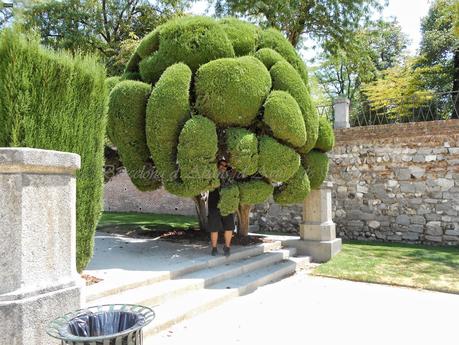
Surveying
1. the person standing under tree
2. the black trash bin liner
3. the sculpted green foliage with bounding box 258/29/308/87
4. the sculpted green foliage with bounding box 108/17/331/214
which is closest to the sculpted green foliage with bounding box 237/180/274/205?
the sculpted green foliage with bounding box 108/17/331/214

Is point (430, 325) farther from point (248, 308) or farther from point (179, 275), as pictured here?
point (179, 275)

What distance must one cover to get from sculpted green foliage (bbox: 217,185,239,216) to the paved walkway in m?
1.32

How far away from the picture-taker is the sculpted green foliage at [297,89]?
613 cm

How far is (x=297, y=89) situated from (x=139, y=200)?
11.9 m

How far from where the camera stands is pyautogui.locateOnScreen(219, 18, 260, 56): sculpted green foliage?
250 inches

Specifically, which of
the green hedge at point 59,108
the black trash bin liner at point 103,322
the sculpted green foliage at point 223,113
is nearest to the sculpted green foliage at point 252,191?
the sculpted green foliage at point 223,113

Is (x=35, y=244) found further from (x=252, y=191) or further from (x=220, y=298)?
(x=252, y=191)

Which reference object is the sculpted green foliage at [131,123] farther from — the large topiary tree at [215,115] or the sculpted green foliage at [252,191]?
the sculpted green foliage at [252,191]

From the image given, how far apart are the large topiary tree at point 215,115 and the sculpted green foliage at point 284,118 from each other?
0.02 meters

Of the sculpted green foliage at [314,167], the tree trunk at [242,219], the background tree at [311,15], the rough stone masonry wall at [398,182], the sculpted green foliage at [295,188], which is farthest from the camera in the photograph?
the background tree at [311,15]

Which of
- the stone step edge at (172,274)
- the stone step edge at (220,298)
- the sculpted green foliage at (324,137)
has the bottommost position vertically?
the stone step edge at (220,298)

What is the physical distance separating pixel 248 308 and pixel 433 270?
12.4 feet

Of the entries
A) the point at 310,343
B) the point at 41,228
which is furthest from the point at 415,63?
the point at 41,228

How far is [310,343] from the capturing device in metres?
3.45
